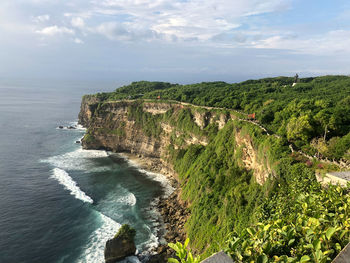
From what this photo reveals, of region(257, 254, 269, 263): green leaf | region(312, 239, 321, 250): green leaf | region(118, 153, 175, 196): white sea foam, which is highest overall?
region(312, 239, 321, 250): green leaf

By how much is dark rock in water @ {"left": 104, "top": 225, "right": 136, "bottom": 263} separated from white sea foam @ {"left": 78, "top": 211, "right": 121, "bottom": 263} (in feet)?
6.20

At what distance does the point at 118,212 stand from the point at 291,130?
37.4m

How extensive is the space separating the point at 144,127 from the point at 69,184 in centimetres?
3214

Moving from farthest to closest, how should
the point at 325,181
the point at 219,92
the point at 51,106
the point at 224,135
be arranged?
the point at 51,106
the point at 219,92
the point at 224,135
the point at 325,181

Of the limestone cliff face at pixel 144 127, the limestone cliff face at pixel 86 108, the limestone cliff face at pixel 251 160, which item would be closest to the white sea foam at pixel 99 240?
the limestone cliff face at pixel 251 160

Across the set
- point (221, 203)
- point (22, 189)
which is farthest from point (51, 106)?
point (221, 203)

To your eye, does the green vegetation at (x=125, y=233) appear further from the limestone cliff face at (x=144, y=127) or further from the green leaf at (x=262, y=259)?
the limestone cliff face at (x=144, y=127)

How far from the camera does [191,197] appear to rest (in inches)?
1956

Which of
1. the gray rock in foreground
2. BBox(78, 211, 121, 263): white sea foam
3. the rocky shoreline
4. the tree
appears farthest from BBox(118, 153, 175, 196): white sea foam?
the gray rock in foreground

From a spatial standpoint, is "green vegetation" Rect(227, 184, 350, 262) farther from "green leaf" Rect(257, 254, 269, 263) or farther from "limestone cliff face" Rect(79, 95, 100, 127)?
"limestone cliff face" Rect(79, 95, 100, 127)

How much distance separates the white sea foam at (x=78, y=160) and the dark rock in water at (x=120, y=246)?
36.6m

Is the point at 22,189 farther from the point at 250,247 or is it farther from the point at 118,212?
the point at 250,247

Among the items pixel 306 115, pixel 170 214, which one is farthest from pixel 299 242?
pixel 170 214

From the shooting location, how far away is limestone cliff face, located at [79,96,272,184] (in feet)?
217
